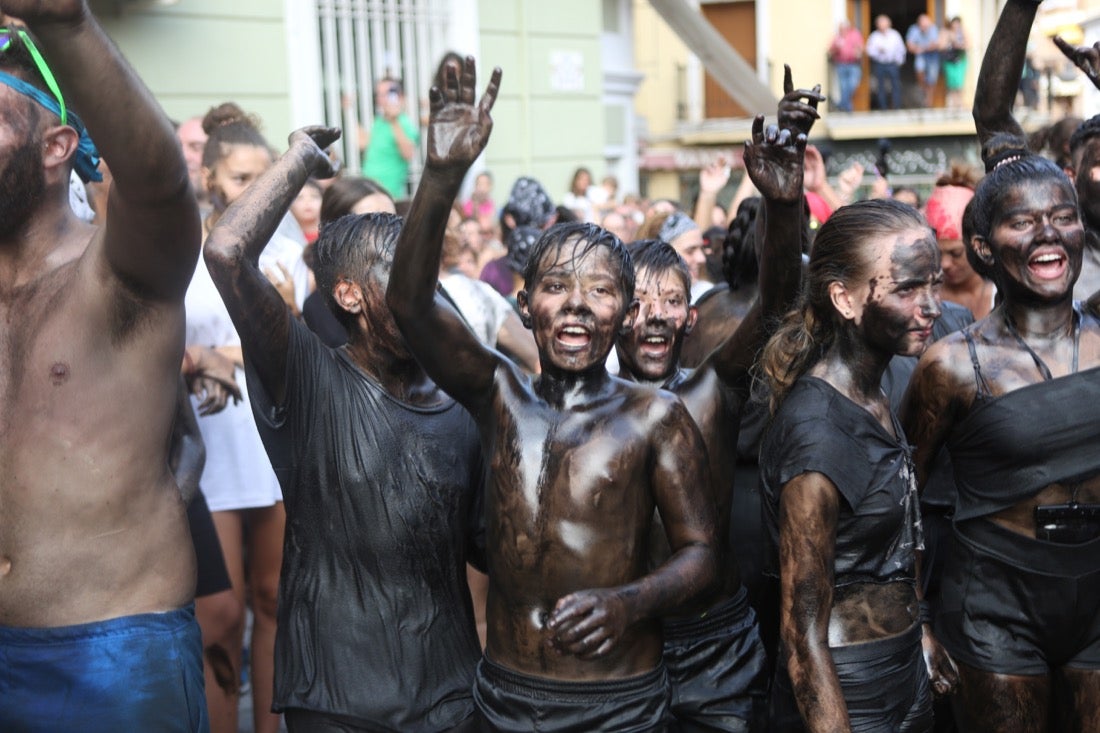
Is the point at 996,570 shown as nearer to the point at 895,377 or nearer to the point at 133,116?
the point at 895,377

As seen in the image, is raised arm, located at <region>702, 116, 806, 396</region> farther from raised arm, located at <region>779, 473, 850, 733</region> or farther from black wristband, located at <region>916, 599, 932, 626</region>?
black wristband, located at <region>916, 599, 932, 626</region>

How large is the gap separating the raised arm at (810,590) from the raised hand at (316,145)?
1460 millimetres

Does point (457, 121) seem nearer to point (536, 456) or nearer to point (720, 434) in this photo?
point (536, 456)

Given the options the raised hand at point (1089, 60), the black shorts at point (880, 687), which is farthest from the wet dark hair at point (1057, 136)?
the black shorts at point (880, 687)

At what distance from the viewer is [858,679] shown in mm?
3152

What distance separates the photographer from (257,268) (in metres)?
3.29

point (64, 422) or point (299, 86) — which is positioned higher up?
point (299, 86)

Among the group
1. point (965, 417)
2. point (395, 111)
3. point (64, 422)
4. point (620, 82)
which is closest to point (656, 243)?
point (965, 417)

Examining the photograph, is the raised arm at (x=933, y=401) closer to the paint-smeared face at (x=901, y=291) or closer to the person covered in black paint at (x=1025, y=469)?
the person covered in black paint at (x=1025, y=469)

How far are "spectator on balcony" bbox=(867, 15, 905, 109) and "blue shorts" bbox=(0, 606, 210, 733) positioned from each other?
28226mm

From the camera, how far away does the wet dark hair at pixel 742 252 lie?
15.0 ft

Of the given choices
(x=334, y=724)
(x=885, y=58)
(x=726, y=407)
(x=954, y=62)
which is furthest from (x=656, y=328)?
(x=954, y=62)

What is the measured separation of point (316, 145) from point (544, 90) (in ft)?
31.3

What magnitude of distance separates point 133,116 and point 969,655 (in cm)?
250
